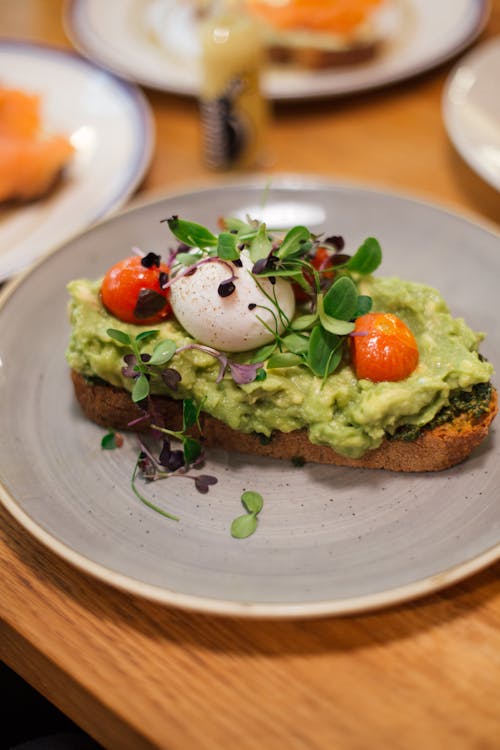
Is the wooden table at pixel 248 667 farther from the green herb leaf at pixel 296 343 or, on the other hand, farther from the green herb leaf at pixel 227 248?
the green herb leaf at pixel 227 248

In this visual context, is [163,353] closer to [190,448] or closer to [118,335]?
[118,335]

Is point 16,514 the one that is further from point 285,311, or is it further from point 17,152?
point 17,152

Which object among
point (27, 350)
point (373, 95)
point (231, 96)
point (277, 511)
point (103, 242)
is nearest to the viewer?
point (277, 511)

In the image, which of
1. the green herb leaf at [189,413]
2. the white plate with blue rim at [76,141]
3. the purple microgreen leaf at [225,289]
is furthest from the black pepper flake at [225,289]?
the white plate with blue rim at [76,141]

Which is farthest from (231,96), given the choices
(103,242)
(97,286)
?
(97,286)

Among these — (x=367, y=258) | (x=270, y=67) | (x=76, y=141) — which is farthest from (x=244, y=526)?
(x=270, y=67)

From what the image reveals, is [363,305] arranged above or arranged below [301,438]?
above
